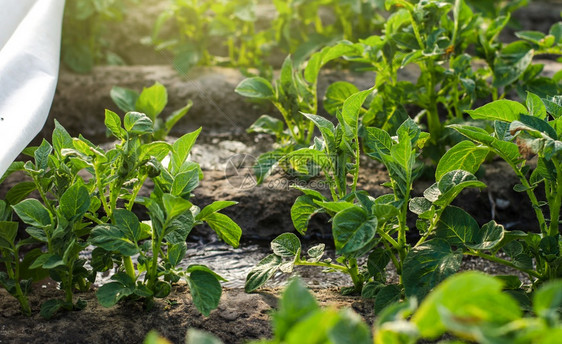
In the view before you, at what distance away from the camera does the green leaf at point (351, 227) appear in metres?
1.28

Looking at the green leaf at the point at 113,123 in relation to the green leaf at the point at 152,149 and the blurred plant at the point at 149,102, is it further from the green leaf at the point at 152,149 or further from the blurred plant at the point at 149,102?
the blurred plant at the point at 149,102

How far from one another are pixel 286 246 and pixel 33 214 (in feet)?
1.90

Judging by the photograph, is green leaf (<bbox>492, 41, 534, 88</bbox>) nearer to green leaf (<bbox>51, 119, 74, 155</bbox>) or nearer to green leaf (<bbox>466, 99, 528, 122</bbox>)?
green leaf (<bbox>466, 99, 528, 122</bbox>)

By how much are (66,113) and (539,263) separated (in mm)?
2149

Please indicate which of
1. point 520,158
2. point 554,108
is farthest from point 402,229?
A: point 554,108

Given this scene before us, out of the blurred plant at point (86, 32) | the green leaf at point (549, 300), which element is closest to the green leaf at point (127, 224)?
the green leaf at point (549, 300)

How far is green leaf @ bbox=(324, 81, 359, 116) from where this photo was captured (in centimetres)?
212

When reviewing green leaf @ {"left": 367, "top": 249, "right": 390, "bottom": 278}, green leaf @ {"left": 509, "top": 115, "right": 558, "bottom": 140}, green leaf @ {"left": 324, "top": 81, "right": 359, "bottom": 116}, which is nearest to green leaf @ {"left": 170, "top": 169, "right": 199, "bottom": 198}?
green leaf @ {"left": 367, "top": 249, "right": 390, "bottom": 278}

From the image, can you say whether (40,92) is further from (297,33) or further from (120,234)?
(297,33)

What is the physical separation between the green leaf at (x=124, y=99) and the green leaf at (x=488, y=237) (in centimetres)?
128

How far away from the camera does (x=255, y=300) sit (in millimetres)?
1539

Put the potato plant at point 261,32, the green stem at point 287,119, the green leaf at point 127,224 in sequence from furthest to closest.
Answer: the potato plant at point 261,32
the green stem at point 287,119
the green leaf at point 127,224

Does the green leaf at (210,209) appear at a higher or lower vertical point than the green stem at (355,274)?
higher

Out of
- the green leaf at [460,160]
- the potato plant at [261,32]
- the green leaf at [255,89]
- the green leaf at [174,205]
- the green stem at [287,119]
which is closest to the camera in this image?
the green leaf at [174,205]
